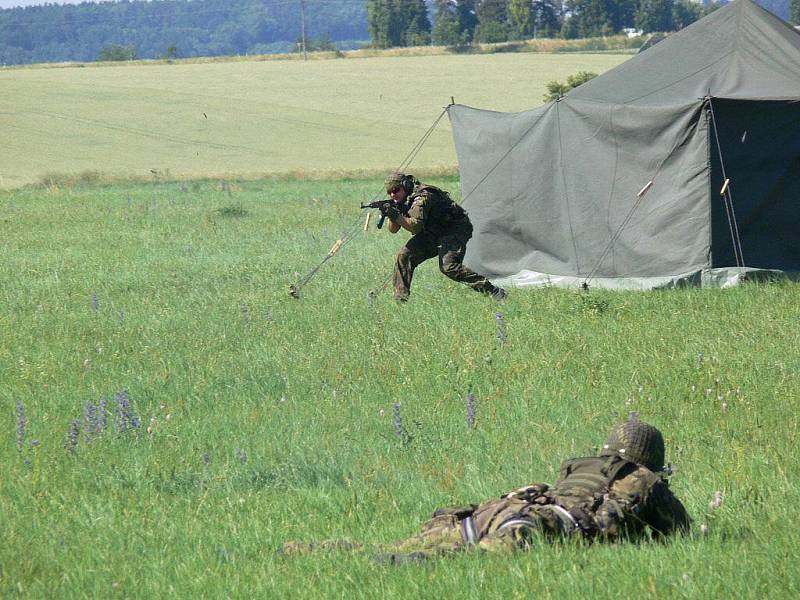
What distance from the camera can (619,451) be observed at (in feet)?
15.2

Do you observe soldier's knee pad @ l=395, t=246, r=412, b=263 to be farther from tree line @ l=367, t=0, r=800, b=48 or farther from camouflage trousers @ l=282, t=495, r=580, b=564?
tree line @ l=367, t=0, r=800, b=48

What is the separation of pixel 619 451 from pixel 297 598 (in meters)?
1.42

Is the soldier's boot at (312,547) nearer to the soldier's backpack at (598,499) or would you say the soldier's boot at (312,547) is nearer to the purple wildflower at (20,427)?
the soldier's backpack at (598,499)

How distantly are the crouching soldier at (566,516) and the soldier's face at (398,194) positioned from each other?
6.46 m

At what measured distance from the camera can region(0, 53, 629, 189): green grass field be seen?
3969 cm

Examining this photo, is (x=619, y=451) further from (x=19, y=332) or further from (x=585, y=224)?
(x=585, y=224)

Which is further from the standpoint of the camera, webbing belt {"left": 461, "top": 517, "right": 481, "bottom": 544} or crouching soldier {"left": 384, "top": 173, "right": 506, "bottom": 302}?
crouching soldier {"left": 384, "top": 173, "right": 506, "bottom": 302}

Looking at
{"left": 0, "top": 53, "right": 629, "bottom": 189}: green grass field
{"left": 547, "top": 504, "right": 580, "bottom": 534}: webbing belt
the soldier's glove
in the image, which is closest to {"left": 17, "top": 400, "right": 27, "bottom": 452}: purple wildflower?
{"left": 547, "top": 504, "right": 580, "bottom": 534}: webbing belt

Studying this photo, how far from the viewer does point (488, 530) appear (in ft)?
14.3

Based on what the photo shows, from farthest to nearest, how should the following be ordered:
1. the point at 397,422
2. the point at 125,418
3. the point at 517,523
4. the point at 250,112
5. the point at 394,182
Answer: the point at 250,112 → the point at 394,182 → the point at 125,418 → the point at 397,422 → the point at 517,523

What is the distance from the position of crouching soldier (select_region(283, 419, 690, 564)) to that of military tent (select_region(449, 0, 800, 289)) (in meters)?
7.03

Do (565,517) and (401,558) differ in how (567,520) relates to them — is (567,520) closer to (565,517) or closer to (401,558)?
(565,517)

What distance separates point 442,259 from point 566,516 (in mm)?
6687

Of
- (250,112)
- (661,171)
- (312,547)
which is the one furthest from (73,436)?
(250,112)
